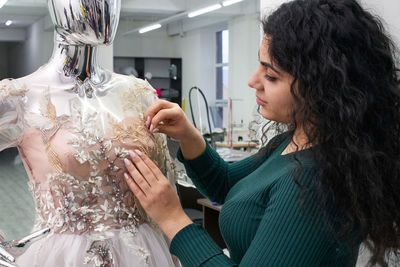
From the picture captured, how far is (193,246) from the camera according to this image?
45.7 inches

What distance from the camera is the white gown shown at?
4.20 feet

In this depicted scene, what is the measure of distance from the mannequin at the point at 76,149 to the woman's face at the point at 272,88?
1.17 feet

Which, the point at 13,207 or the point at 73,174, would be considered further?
the point at 13,207

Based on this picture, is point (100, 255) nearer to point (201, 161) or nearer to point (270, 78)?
Answer: point (201, 161)

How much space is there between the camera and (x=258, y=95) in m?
1.22

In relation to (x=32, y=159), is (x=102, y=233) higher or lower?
lower

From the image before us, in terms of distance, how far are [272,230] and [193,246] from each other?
198 mm

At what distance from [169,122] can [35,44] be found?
6688 mm

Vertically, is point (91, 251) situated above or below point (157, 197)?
below

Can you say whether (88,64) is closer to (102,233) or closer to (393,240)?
(102,233)

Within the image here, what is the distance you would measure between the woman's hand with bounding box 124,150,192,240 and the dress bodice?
0.23 feet

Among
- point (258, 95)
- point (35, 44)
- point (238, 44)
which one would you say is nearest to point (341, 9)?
point (258, 95)

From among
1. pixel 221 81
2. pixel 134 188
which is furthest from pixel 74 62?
pixel 221 81

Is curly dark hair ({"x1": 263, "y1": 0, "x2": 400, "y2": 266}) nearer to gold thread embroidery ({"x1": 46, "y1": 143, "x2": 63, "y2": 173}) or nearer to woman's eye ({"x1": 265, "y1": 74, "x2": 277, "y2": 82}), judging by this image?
woman's eye ({"x1": 265, "y1": 74, "x2": 277, "y2": 82})
